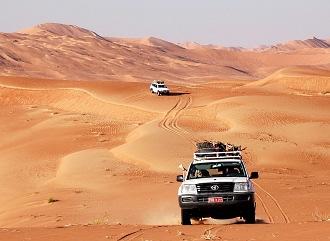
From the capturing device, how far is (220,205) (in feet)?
43.1

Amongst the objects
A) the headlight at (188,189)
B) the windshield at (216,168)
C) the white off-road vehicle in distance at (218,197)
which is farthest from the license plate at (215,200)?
the windshield at (216,168)

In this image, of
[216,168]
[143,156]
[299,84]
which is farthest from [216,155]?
[299,84]

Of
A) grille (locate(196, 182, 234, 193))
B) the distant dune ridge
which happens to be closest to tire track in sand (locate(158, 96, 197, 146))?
grille (locate(196, 182, 234, 193))

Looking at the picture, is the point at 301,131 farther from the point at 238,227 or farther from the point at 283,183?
the point at 238,227

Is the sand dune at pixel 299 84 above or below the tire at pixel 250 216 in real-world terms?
above

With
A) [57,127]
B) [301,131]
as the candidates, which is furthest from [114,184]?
[57,127]

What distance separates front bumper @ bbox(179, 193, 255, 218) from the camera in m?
13.1

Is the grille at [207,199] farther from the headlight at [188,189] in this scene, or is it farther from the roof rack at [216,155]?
the roof rack at [216,155]

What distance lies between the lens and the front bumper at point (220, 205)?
43.1 ft

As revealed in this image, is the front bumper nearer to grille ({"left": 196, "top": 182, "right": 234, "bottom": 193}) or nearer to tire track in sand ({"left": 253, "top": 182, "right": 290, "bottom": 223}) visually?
grille ({"left": 196, "top": 182, "right": 234, "bottom": 193})

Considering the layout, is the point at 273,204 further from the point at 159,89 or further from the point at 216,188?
the point at 159,89

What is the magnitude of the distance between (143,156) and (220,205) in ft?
49.4

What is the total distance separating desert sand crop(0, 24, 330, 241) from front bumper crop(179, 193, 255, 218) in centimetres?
37

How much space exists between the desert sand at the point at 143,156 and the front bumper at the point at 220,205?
0.37 metres
